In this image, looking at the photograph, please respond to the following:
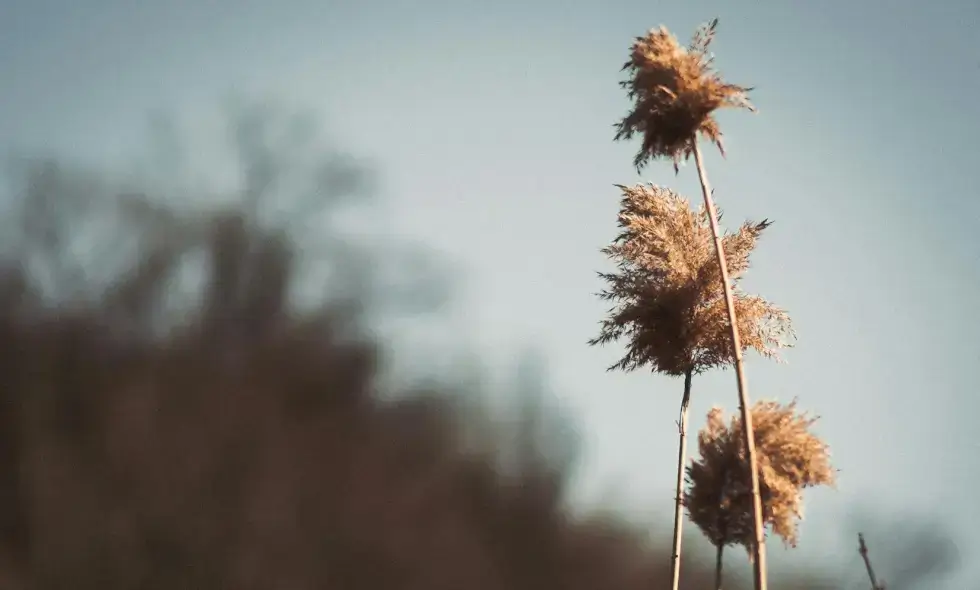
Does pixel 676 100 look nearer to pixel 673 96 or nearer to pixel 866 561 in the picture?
pixel 673 96

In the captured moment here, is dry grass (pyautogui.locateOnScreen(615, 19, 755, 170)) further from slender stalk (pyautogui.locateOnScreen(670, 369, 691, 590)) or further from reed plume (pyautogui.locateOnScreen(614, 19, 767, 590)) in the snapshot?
slender stalk (pyautogui.locateOnScreen(670, 369, 691, 590))

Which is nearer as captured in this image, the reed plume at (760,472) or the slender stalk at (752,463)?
the slender stalk at (752,463)

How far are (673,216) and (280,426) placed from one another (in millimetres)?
13658

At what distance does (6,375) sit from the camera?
12.5 m

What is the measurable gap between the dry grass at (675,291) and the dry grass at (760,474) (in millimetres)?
630

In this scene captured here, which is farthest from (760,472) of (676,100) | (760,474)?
(676,100)

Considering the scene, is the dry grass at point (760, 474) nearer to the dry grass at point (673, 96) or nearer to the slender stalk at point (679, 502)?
the slender stalk at point (679, 502)

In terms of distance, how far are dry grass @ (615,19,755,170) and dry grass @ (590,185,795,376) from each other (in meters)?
0.76

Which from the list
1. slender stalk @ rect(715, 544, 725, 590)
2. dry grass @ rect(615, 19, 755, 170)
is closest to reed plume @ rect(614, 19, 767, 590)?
dry grass @ rect(615, 19, 755, 170)

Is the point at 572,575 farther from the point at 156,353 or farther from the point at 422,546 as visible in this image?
the point at 156,353

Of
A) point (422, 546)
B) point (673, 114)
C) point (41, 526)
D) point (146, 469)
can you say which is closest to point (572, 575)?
point (422, 546)

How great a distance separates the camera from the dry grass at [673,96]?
5426mm

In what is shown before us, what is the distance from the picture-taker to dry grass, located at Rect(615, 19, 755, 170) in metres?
5.43

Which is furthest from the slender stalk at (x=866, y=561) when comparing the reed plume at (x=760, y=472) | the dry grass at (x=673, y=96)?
the dry grass at (x=673, y=96)
